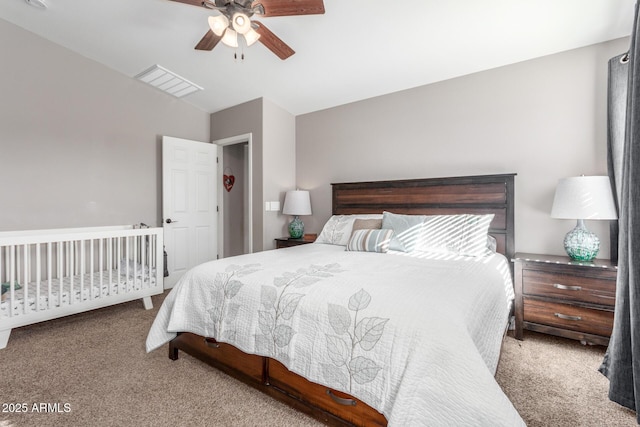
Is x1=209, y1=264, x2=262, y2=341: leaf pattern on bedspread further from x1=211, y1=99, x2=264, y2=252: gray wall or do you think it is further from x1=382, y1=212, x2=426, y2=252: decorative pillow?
x1=211, y1=99, x2=264, y2=252: gray wall

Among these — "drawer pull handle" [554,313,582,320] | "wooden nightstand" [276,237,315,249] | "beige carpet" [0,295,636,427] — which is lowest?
"beige carpet" [0,295,636,427]

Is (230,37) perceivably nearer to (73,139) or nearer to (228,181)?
(73,139)

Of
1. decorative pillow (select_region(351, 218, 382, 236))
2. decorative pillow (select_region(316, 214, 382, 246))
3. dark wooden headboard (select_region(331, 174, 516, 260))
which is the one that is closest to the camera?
dark wooden headboard (select_region(331, 174, 516, 260))

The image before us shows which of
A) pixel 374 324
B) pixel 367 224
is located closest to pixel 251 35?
pixel 367 224

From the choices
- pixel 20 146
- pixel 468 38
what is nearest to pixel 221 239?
pixel 20 146

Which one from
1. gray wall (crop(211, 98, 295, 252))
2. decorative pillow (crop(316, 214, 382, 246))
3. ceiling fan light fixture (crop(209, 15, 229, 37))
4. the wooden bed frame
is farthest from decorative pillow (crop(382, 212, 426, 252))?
ceiling fan light fixture (crop(209, 15, 229, 37))

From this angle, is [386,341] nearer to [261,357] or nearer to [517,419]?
[517,419]

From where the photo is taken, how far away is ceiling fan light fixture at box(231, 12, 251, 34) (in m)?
1.90

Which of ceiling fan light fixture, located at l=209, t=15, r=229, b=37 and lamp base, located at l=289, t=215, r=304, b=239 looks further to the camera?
lamp base, located at l=289, t=215, r=304, b=239

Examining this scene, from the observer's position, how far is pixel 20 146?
9.67 feet

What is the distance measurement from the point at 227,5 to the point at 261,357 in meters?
2.12

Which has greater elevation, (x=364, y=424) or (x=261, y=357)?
(x=261, y=357)

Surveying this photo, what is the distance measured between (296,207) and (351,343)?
105 inches

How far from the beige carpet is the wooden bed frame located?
12cm
